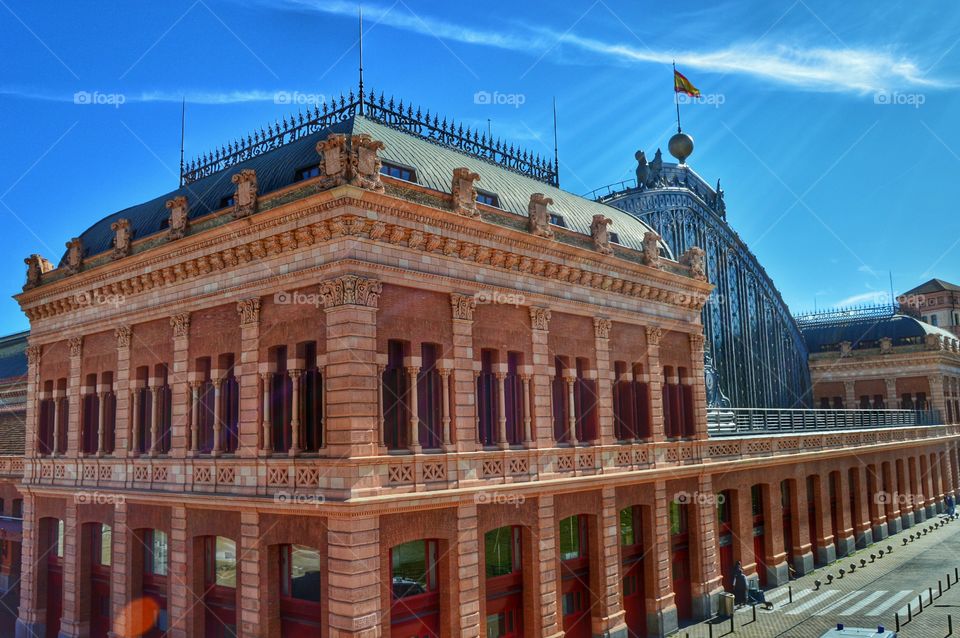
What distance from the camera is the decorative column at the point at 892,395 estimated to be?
70.0 metres

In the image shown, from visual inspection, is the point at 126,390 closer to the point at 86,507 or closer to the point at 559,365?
the point at 86,507

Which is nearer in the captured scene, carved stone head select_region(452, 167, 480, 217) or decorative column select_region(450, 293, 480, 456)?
decorative column select_region(450, 293, 480, 456)

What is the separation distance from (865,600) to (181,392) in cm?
3038

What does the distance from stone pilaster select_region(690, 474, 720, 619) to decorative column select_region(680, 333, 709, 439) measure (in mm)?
2166

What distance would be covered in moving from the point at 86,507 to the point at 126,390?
5074mm

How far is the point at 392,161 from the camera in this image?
2427cm

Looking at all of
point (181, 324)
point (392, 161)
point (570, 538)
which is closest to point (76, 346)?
point (181, 324)

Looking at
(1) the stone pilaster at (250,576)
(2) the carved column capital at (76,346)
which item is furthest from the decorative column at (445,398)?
(2) the carved column capital at (76,346)

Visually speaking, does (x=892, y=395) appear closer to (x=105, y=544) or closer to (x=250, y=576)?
(x=250, y=576)

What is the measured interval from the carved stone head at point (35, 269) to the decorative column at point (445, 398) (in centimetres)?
2081

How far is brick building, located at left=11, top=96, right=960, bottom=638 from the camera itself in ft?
68.2

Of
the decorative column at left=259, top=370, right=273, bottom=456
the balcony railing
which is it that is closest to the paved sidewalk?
the balcony railing

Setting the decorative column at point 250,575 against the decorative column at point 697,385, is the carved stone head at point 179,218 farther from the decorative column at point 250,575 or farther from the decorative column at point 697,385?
the decorative column at point 697,385

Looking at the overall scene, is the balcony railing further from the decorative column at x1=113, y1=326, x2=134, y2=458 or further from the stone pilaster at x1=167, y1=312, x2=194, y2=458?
the decorative column at x1=113, y1=326, x2=134, y2=458
